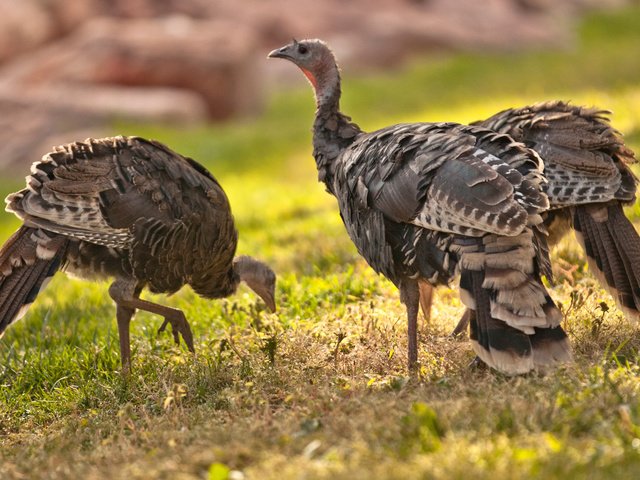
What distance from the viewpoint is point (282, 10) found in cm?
2506

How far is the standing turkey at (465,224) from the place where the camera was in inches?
181

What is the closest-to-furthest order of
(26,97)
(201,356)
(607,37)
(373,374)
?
(373,374) < (201,356) < (26,97) < (607,37)

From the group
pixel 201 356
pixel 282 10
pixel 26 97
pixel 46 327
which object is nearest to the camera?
pixel 201 356

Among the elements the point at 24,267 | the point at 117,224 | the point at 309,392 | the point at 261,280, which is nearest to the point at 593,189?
the point at 309,392

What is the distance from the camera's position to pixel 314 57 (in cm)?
649

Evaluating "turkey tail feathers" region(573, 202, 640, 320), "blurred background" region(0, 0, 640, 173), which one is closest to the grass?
"turkey tail feathers" region(573, 202, 640, 320)

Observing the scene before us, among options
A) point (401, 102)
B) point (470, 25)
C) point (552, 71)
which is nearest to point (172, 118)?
point (401, 102)

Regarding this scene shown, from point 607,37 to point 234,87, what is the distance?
9.38 m

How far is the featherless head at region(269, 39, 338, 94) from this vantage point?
648cm

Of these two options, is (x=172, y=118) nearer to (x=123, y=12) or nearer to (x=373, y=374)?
(x=123, y=12)

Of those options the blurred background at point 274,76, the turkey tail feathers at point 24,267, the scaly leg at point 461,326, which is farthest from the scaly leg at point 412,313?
the blurred background at point 274,76

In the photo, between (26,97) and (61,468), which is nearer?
(61,468)

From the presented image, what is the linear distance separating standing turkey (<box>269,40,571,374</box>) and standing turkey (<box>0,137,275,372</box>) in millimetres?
949

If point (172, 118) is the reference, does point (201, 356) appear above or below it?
below
